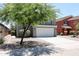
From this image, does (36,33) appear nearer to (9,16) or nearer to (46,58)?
(9,16)

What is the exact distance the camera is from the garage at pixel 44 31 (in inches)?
784

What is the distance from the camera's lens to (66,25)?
23.2m

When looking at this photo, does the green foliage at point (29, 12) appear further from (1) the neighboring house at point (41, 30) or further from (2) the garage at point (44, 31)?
(2) the garage at point (44, 31)

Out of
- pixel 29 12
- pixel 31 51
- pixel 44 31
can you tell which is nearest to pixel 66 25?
pixel 44 31

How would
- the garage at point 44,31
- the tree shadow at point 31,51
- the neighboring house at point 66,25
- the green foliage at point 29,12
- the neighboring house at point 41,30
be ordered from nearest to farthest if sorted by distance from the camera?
1. the tree shadow at point 31,51
2. the green foliage at point 29,12
3. the neighboring house at point 41,30
4. the garage at point 44,31
5. the neighboring house at point 66,25

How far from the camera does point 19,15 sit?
33.4 ft

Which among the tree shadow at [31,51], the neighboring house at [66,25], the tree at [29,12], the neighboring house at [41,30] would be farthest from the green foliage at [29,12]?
the neighboring house at [66,25]

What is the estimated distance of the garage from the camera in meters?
19.9

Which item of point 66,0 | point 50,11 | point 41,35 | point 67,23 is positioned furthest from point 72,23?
point 66,0

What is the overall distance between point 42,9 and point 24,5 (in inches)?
45.6

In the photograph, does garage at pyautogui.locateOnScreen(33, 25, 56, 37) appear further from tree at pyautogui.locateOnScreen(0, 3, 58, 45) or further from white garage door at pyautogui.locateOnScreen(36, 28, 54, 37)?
tree at pyautogui.locateOnScreen(0, 3, 58, 45)

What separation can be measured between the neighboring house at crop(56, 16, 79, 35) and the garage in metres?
1.60

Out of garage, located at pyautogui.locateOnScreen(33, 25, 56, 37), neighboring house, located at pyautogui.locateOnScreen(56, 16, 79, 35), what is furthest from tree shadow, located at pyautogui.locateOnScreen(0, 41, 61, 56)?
neighboring house, located at pyautogui.locateOnScreen(56, 16, 79, 35)

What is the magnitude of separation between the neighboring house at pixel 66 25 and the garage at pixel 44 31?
1.60 meters
